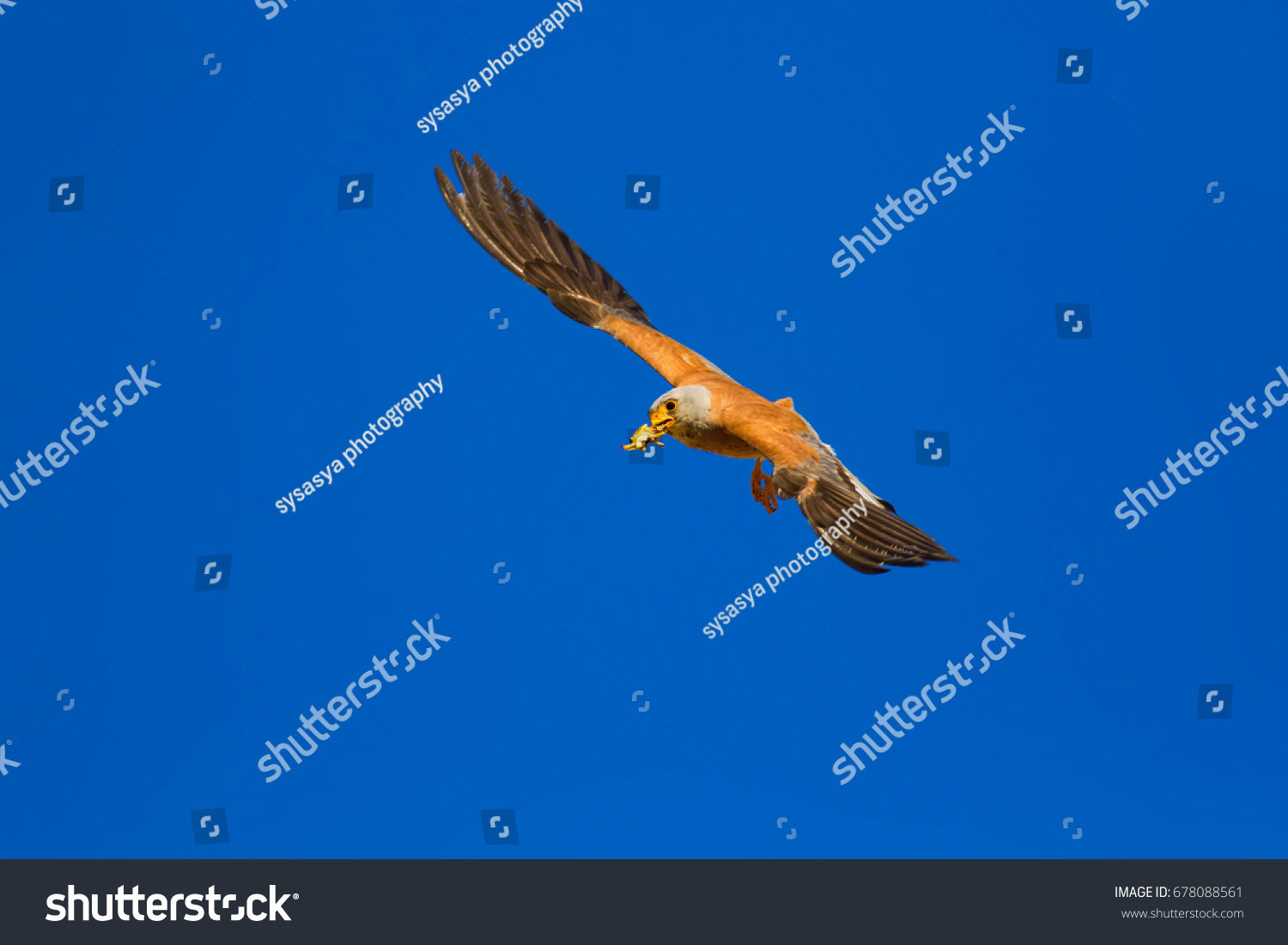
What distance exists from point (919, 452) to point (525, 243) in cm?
229

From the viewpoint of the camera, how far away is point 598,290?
5.42 metres

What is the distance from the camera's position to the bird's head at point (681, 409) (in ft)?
14.7

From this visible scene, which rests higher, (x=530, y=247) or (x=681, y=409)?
(x=530, y=247)

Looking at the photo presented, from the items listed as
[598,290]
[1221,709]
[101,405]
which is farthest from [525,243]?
[1221,709]

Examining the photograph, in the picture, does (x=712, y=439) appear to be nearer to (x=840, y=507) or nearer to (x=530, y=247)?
(x=840, y=507)

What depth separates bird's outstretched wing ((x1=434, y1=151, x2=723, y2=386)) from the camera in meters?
5.34

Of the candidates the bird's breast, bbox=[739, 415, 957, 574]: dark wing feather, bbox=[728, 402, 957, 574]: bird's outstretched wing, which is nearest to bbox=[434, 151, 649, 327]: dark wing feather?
the bird's breast

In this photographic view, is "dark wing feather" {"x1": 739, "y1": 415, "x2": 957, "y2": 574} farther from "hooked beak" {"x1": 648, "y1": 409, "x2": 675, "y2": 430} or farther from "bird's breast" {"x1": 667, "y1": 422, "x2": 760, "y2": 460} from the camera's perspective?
"hooked beak" {"x1": 648, "y1": 409, "x2": 675, "y2": 430}

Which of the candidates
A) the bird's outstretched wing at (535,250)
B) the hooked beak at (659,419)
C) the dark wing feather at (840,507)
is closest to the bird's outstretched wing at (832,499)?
the dark wing feather at (840,507)

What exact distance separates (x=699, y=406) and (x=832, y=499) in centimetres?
67

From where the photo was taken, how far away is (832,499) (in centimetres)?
407

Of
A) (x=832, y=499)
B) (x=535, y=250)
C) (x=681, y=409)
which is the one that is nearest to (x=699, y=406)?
(x=681, y=409)

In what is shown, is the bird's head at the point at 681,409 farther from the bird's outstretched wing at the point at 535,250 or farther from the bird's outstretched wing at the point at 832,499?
the bird's outstretched wing at the point at 535,250
